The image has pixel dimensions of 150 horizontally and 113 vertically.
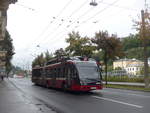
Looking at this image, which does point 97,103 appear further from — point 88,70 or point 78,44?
point 78,44

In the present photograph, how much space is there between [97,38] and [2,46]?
33.4 m

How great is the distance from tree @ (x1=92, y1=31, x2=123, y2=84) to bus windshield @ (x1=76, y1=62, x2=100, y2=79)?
18563 millimetres

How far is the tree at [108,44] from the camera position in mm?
41812

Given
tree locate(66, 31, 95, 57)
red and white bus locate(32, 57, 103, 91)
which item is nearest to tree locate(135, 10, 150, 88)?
red and white bus locate(32, 57, 103, 91)

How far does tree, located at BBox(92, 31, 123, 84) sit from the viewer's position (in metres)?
41.8

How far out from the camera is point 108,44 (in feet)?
137

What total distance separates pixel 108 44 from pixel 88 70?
19.5m

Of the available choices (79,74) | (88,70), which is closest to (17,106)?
(79,74)

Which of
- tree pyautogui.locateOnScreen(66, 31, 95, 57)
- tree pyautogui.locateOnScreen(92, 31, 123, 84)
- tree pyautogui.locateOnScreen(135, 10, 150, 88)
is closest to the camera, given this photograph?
tree pyautogui.locateOnScreen(135, 10, 150, 88)

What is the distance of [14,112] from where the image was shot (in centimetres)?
1242

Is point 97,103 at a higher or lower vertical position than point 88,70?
lower

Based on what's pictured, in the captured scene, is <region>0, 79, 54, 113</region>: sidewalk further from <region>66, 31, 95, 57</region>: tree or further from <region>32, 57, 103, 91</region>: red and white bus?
<region>66, 31, 95, 57</region>: tree

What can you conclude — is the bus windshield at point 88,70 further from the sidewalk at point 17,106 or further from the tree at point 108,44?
the tree at point 108,44

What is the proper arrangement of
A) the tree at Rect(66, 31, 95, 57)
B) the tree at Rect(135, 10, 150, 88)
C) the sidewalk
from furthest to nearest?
1. the tree at Rect(66, 31, 95, 57)
2. the tree at Rect(135, 10, 150, 88)
3. the sidewalk
